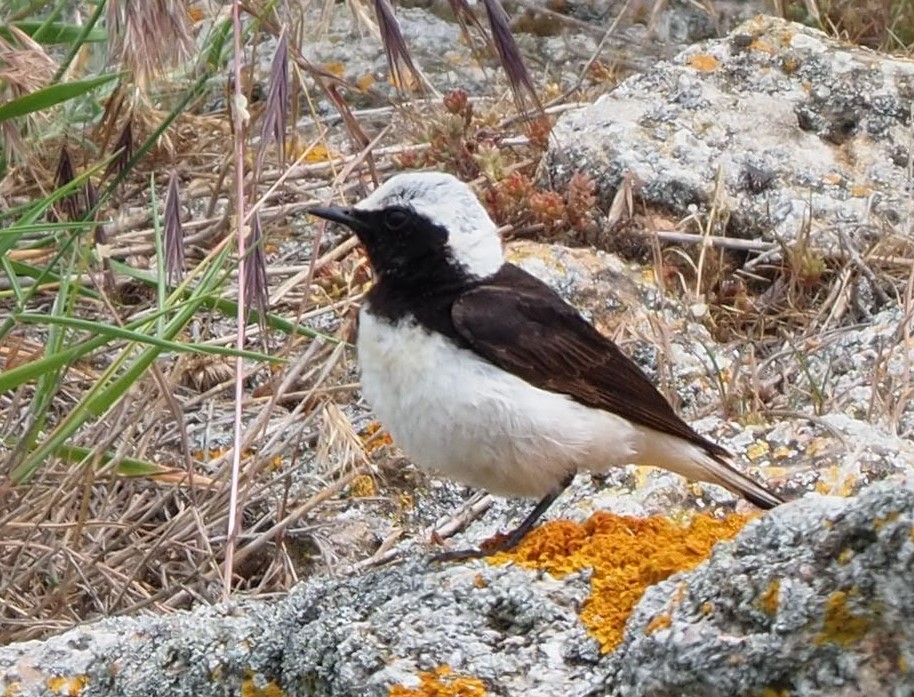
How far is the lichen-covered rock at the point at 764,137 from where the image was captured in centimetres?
645

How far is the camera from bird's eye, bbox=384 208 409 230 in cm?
467

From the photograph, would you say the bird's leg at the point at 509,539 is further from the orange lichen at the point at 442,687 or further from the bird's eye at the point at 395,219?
the bird's eye at the point at 395,219

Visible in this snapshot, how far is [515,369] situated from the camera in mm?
4441

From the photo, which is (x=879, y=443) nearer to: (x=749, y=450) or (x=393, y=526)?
(x=749, y=450)

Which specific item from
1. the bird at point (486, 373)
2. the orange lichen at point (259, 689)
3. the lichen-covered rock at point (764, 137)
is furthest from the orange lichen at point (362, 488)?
the orange lichen at point (259, 689)

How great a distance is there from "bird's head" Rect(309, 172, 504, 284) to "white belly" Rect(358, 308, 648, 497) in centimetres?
28

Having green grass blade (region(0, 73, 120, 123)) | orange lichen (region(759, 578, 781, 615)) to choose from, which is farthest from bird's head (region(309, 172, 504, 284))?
orange lichen (region(759, 578, 781, 615))

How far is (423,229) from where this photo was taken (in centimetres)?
466

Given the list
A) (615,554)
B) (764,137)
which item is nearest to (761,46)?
(764,137)

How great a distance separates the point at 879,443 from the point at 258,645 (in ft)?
6.31

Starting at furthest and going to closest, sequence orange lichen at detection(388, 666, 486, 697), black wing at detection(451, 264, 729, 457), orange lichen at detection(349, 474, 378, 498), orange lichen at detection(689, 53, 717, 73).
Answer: orange lichen at detection(689, 53, 717, 73) → orange lichen at detection(349, 474, 378, 498) → black wing at detection(451, 264, 729, 457) → orange lichen at detection(388, 666, 486, 697)

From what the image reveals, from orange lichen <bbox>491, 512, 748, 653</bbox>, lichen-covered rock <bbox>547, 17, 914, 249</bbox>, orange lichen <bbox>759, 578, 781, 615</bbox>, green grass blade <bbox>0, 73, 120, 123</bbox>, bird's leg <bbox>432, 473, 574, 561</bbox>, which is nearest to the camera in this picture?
orange lichen <bbox>759, 578, 781, 615</bbox>

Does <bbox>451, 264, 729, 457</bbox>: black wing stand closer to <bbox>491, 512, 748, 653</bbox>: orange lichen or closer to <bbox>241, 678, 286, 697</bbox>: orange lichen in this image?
<bbox>491, 512, 748, 653</bbox>: orange lichen

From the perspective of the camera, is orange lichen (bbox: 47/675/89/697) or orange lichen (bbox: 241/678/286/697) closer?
orange lichen (bbox: 241/678/286/697)
